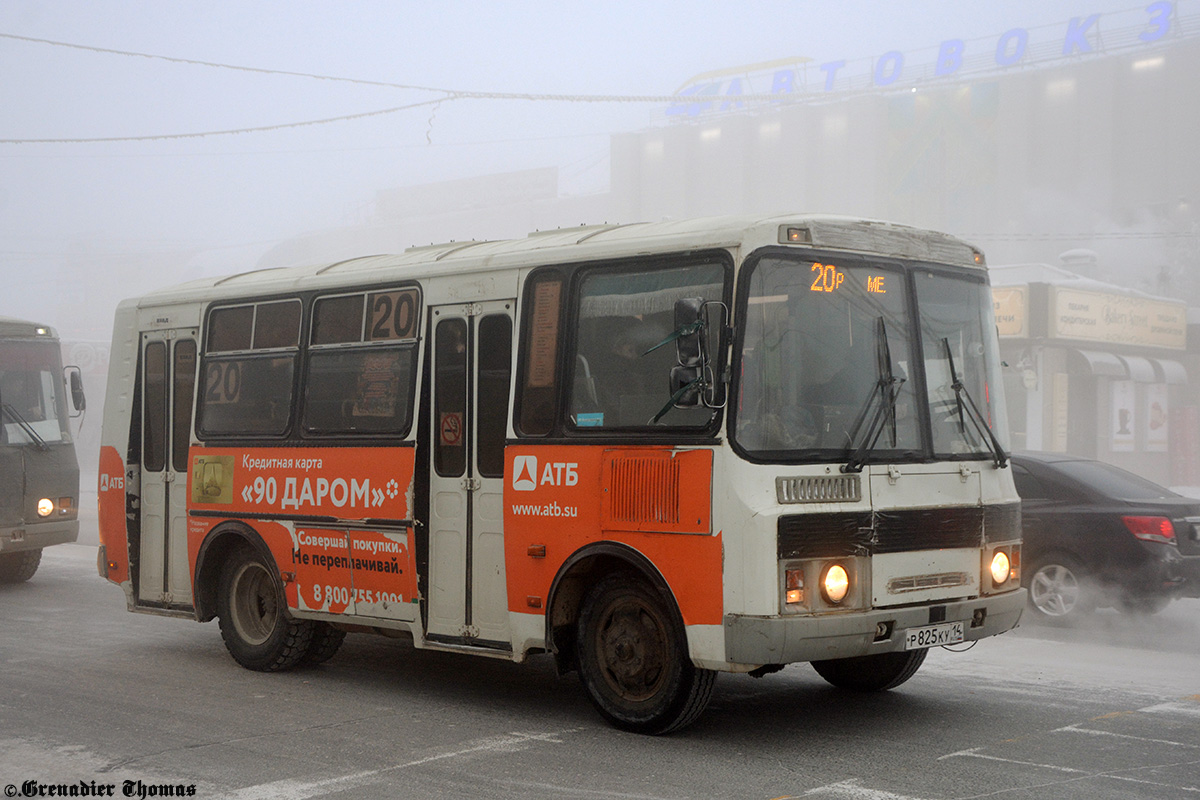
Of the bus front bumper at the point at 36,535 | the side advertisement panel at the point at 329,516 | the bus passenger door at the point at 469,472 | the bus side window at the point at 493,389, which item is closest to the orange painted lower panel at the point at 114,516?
the side advertisement panel at the point at 329,516

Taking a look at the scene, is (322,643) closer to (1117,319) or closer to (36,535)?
(36,535)

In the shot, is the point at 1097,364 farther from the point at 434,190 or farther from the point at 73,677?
the point at 434,190

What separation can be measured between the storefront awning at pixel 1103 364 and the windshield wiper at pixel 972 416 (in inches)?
1073

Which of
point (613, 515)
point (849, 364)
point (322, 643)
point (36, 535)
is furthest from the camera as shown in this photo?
point (36, 535)

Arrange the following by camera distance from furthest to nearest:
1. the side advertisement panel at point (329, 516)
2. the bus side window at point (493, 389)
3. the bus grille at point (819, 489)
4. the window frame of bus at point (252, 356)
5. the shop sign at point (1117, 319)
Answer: the shop sign at point (1117, 319) < the window frame of bus at point (252, 356) < the side advertisement panel at point (329, 516) < the bus side window at point (493, 389) < the bus grille at point (819, 489)

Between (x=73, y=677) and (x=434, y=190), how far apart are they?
9531cm

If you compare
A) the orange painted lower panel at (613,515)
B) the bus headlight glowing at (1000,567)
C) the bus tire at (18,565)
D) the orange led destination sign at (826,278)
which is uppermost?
the orange led destination sign at (826,278)

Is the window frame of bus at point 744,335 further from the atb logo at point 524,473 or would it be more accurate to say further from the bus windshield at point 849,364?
the atb logo at point 524,473

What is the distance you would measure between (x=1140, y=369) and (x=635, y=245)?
30.8 metres

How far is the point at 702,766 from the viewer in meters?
6.50

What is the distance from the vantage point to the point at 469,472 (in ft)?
26.8

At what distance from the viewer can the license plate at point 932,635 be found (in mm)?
7008

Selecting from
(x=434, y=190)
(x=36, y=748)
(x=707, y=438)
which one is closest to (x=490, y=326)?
(x=707, y=438)

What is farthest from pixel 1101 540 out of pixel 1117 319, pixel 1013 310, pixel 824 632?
pixel 1117 319
